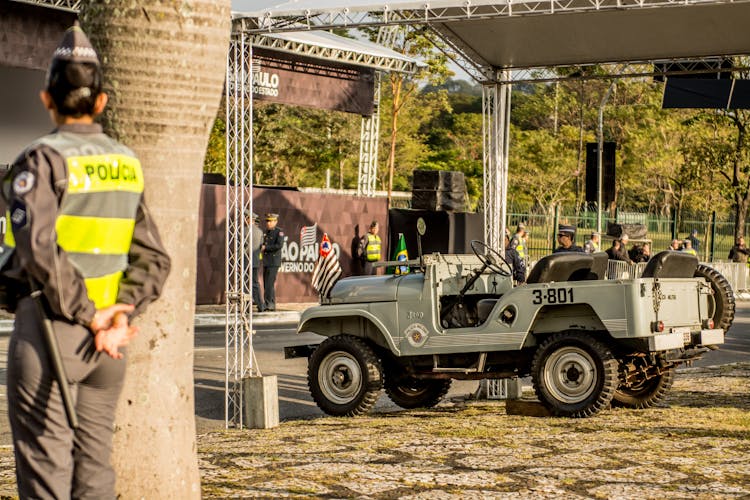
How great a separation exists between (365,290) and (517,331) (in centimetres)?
171

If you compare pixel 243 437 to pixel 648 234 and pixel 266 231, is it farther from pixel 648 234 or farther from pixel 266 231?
pixel 648 234

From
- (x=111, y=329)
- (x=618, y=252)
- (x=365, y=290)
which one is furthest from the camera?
(x=618, y=252)

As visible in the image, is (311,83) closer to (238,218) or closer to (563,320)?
(238,218)

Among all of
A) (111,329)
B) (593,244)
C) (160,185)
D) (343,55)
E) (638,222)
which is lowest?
(111,329)

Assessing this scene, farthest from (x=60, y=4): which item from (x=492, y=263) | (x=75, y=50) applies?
(x=75, y=50)

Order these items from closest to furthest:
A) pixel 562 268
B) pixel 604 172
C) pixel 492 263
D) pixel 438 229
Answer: pixel 562 268
pixel 492 263
pixel 438 229
pixel 604 172

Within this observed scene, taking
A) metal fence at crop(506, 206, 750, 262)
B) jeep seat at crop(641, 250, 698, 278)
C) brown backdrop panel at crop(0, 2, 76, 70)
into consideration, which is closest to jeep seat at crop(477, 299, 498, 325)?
jeep seat at crop(641, 250, 698, 278)

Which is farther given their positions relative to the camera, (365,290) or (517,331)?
(365,290)

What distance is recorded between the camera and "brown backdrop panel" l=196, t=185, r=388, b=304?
2712 centimetres

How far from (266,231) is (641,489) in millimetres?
19783

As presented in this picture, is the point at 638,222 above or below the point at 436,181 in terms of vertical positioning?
below

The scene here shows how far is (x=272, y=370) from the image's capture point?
15914 mm

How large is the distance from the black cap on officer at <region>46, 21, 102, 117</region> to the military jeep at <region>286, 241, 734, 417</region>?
735 centimetres

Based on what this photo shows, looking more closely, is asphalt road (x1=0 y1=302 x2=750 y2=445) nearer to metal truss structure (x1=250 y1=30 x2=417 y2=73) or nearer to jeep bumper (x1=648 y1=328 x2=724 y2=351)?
jeep bumper (x1=648 y1=328 x2=724 y2=351)
